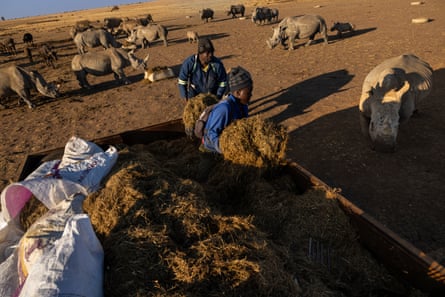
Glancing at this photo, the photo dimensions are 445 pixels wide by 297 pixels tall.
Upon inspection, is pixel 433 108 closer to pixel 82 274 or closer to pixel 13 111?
pixel 82 274

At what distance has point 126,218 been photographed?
9.14ft

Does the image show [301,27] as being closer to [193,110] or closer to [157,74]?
[157,74]

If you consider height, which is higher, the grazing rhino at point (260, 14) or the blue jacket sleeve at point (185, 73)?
the grazing rhino at point (260, 14)

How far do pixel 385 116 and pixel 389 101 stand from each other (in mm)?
347

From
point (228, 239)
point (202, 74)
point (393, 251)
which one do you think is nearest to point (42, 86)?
point (202, 74)

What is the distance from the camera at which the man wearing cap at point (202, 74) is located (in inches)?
256

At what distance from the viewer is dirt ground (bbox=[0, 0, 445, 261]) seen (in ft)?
16.8

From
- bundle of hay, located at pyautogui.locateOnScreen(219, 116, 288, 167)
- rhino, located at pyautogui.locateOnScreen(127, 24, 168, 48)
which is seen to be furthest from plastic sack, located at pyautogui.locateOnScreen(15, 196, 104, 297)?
rhino, located at pyautogui.locateOnScreen(127, 24, 168, 48)

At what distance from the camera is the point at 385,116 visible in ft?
19.3

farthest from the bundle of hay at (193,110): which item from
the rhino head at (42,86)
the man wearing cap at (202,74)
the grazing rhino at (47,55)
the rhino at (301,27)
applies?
the grazing rhino at (47,55)

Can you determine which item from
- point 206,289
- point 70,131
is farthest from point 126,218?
point 70,131

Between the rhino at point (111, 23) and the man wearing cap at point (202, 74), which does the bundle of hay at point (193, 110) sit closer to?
the man wearing cap at point (202, 74)

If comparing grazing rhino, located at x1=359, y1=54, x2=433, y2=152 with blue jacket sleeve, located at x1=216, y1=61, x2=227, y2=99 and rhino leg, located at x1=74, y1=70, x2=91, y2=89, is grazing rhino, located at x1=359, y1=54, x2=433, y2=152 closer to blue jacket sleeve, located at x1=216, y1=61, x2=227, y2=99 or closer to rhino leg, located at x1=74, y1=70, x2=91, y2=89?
blue jacket sleeve, located at x1=216, y1=61, x2=227, y2=99

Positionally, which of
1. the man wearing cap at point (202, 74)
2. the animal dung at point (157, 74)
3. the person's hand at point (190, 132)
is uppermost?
the man wearing cap at point (202, 74)
